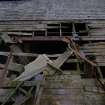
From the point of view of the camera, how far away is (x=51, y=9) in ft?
41.0

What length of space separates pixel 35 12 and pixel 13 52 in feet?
Answer: 11.4

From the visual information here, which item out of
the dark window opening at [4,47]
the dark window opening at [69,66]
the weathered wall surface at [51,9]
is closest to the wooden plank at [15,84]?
the dark window opening at [69,66]

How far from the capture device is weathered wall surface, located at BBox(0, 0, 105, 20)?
11.9 metres

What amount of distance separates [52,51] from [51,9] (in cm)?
256

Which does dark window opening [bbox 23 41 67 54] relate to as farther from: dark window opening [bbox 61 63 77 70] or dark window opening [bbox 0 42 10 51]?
dark window opening [bbox 61 63 77 70]

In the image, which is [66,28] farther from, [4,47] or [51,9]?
[4,47]

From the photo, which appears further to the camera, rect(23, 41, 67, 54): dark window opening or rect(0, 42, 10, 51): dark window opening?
rect(23, 41, 67, 54): dark window opening

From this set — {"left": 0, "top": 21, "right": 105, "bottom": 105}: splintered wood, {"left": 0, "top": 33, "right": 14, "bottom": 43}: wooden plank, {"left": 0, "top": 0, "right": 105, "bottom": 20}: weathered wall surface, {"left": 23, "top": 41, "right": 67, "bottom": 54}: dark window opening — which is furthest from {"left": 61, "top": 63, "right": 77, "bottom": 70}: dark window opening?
{"left": 0, "top": 0, "right": 105, "bottom": 20}: weathered wall surface

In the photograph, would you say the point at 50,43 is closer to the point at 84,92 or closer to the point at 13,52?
the point at 13,52

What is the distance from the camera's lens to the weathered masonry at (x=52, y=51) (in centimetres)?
772

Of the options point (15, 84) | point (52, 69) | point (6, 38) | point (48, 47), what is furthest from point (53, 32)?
point (15, 84)

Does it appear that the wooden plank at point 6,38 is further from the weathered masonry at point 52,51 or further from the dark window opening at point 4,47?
the dark window opening at point 4,47

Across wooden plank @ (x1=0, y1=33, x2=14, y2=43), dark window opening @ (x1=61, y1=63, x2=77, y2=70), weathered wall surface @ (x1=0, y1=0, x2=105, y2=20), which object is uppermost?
weathered wall surface @ (x1=0, y1=0, x2=105, y2=20)

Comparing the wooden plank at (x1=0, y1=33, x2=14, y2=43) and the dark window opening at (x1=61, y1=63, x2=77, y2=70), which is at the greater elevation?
the wooden plank at (x1=0, y1=33, x2=14, y2=43)
